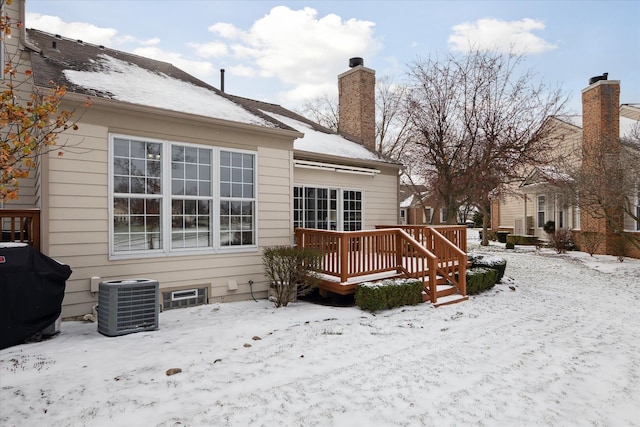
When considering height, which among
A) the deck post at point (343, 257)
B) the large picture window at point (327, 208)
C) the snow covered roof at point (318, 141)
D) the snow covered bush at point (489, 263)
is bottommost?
the snow covered bush at point (489, 263)

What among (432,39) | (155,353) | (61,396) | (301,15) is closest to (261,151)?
(155,353)

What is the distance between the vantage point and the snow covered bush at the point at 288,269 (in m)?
6.83

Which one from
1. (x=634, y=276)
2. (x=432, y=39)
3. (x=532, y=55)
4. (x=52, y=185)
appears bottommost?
(x=634, y=276)

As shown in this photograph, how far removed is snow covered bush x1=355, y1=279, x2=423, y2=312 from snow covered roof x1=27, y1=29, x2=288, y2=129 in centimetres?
373

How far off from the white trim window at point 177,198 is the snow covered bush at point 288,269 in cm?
73

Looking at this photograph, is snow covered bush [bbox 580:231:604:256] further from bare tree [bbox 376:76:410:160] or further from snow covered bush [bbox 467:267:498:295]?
bare tree [bbox 376:76:410:160]

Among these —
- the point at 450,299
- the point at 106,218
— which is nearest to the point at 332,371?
the point at 106,218

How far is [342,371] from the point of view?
13.3ft

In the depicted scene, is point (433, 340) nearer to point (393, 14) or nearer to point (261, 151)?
point (261, 151)

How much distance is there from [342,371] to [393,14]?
34.5 feet

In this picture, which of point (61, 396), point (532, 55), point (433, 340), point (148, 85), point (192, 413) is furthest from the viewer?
point (532, 55)

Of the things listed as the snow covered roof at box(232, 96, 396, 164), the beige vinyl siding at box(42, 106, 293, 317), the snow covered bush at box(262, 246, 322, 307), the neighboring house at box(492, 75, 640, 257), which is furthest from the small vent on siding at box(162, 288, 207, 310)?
the neighboring house at box(492, 75, 640, 257)

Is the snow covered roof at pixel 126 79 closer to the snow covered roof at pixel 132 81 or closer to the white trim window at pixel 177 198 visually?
the snow covered roof at pixel 132 81

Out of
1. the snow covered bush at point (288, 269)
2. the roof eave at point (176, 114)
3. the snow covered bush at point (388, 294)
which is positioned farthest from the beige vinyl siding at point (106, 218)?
the snow covered bush at point (388, 294)
